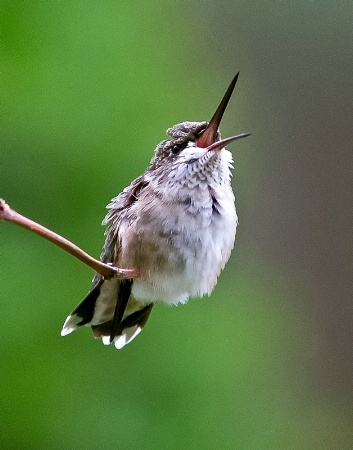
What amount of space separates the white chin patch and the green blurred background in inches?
17.6

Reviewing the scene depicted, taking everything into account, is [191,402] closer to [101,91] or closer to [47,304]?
[47,304]

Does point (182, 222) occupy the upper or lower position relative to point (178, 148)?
lower

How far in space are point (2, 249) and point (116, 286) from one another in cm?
55

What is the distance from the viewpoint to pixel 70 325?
124 cm

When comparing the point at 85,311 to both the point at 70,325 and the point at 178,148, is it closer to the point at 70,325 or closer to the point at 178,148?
the point at 70,325

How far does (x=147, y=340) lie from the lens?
71.4 inches

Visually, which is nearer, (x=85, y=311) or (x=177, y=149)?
(x=177, y=149)

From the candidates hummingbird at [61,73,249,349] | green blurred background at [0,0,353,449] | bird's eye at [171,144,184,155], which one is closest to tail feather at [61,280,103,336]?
hummingbird at [61,73,249,349]

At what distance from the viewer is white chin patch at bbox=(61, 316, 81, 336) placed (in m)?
1.23

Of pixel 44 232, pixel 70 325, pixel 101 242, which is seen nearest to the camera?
pixel 44 232

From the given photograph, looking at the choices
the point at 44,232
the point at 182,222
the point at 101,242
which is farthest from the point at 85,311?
the point at 44,232

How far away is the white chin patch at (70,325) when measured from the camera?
1226 millimetres

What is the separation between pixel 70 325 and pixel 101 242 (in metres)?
0.51

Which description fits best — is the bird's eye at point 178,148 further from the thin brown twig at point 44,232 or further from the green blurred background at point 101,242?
the green blurred background at point 101,242
